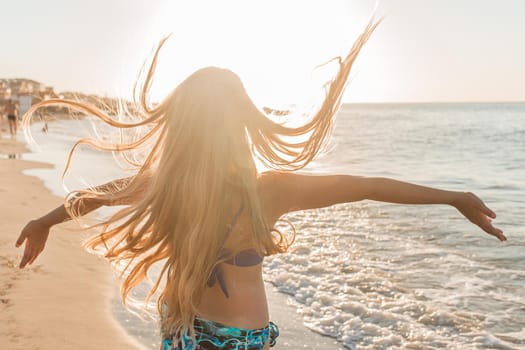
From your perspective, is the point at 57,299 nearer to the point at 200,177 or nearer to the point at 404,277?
the point at 200,177

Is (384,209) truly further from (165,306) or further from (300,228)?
(165,306)

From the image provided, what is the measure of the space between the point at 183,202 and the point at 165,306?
→ 0.45 metres

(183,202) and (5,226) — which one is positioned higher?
(183,202)

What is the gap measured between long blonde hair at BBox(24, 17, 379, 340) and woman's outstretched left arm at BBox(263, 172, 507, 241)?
135mm

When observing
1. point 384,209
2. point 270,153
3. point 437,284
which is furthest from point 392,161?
point 270,153

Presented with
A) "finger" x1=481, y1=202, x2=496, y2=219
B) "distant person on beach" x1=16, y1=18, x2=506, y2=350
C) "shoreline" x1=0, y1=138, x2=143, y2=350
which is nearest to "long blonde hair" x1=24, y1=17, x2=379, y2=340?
"distant person on beach" x1=16, y1=18, x2=506, y2=350

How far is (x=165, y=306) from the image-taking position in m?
2.23

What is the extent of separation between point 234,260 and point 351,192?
1.66 feet

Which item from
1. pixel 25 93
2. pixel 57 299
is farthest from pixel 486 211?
pixel 25 93

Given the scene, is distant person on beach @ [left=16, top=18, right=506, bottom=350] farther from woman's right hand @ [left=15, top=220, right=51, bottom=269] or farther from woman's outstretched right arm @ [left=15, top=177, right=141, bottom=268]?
woman's right hand @ [left=15, top=220, right=51, bottom=269]

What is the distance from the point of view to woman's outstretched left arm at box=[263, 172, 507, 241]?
2.05 metres

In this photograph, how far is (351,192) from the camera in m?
2.06

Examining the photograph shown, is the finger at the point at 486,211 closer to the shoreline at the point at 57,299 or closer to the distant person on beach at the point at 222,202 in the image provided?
the distant person on beach at the point at 222,202

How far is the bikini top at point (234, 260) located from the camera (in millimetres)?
2068
